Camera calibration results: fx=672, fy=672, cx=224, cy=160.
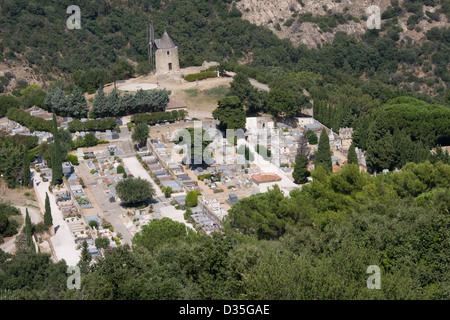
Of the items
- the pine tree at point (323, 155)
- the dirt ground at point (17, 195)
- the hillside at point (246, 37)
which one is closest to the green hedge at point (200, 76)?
the hillside at point (246, 37)

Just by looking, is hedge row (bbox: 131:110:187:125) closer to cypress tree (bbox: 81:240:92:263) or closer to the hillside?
cypress tree (bbox: 81:240:92:263)

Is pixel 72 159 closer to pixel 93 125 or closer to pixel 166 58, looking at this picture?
pixel 93 125

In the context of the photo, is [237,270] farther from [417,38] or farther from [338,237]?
[417,38]

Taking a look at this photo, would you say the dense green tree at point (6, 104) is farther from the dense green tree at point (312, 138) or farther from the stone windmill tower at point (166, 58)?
the dense green tree at point (312, 138)

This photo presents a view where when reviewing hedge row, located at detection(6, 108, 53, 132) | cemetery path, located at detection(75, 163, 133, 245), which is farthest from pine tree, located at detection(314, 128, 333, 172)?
hedge row, located at detection(6, 108, 53, 132)

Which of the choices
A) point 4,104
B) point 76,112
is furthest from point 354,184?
point 4,104
